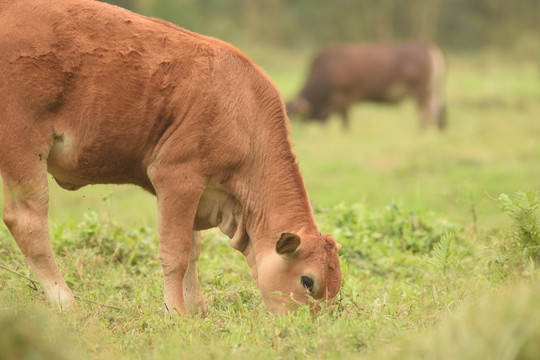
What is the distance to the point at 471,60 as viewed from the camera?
34750 millimetres

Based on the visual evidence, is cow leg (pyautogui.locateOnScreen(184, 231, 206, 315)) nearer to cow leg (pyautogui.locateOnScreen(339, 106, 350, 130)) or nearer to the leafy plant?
the leafy plant

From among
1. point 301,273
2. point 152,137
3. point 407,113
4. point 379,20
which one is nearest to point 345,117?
point 407,113

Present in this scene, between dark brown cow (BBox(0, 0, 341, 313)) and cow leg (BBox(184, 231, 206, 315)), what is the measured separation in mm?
43

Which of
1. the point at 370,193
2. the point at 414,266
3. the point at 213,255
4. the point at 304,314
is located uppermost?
the point at 304,314

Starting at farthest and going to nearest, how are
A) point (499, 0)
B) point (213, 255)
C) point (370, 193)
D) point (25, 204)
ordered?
point (499, 0), point (370, 193), point (213, 255), point (25, 204)

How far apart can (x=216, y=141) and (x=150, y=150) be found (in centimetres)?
45

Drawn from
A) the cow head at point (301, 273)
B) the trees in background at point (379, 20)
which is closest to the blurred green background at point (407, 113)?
the trees in background at point (379, 20)

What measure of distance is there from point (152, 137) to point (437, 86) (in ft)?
54.5

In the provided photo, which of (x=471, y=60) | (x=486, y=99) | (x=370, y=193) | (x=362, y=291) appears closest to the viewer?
(x=362, y=291)

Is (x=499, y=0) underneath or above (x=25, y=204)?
underneath

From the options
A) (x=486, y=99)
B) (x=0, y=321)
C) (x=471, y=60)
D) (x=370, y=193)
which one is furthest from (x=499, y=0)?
(x=0, y=321)

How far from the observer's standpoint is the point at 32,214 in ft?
15.6

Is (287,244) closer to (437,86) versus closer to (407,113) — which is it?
(437,86)

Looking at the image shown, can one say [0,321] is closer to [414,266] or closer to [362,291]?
[362,291]
